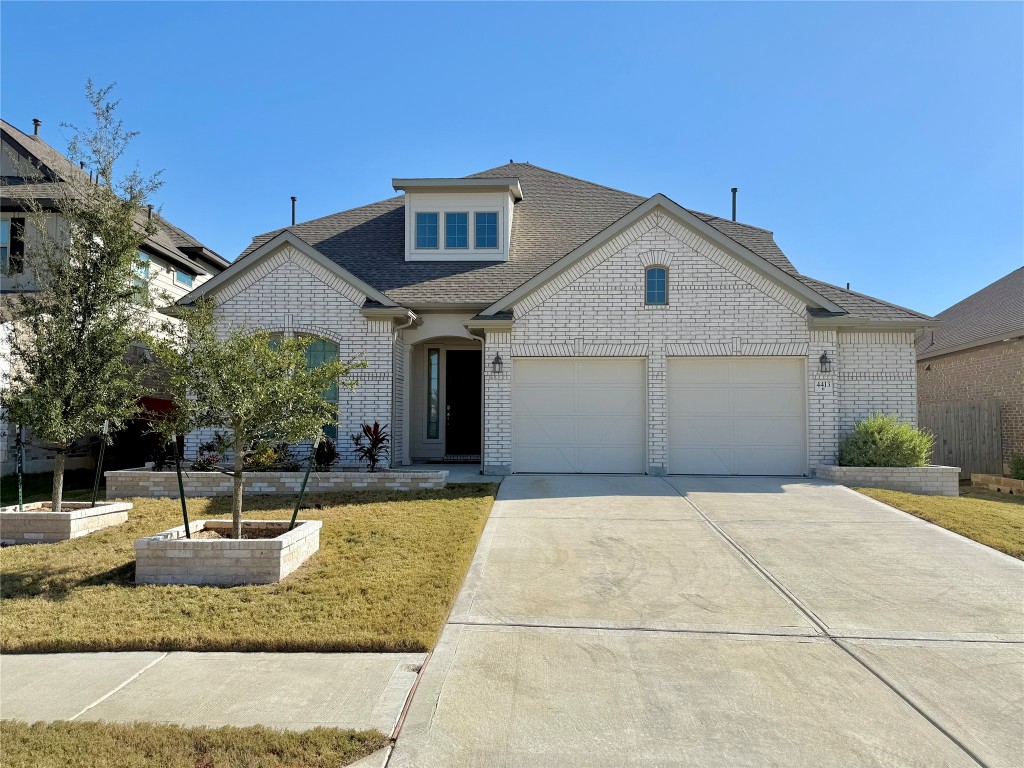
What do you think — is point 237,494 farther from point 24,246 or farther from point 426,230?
point 426,230

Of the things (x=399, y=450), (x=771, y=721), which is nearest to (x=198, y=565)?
(x=771, y=721)

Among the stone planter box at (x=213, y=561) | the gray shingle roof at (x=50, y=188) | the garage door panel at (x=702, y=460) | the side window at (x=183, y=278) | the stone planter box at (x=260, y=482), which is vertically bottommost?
the stone planter box at (x=213, y=561)

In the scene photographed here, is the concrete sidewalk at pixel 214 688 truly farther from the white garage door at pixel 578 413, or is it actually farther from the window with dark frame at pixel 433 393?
the window with dark frame at pixel 433 393

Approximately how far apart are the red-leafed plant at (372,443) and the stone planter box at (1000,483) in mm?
13810

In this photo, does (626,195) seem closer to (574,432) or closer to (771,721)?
(574,432)

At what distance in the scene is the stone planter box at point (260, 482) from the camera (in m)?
11.1

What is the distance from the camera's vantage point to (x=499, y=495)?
10594 millimetres

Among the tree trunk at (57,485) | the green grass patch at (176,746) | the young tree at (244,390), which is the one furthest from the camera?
the tree trunk at (57,485)

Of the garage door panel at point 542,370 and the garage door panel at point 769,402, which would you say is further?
the garage door panel at point 542,370

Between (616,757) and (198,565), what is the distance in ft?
16.3

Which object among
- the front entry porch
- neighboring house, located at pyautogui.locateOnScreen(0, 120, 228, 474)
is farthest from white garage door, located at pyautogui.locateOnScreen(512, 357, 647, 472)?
neighboring house, located at pyautogui.locateOnScreen(0, 120, 228, 474)

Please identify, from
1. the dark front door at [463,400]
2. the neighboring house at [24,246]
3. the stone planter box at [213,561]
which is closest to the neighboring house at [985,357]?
the dark front door at [463,400]

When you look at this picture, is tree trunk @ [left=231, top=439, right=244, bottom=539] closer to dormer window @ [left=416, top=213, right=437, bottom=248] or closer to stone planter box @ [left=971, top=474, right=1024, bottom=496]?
dormer window @ [left=416, top=213, right=437, bottom=248]

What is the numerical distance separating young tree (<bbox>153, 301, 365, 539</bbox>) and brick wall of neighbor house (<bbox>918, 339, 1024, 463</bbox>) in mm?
16583
